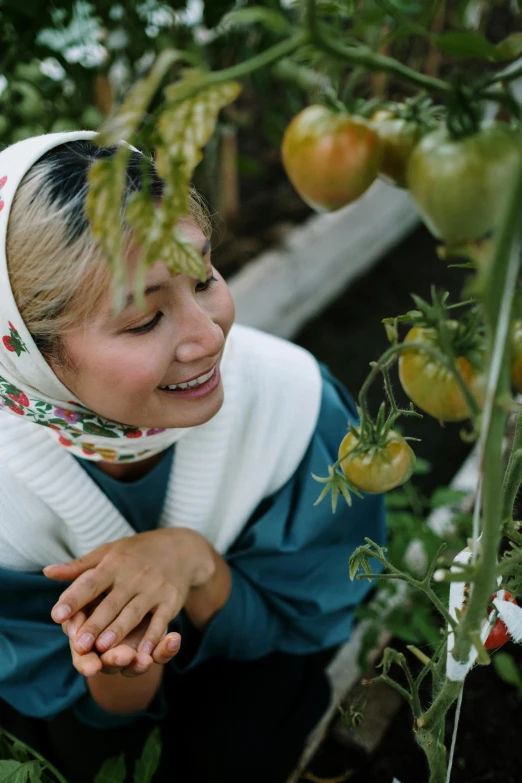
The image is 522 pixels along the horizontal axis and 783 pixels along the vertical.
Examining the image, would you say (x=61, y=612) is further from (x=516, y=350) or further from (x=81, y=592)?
(x=516, y=350)

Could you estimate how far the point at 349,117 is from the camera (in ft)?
1.29

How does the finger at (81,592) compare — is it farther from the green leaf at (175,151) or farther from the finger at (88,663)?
the green leaf at (175,151)

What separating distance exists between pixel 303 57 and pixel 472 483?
1.29 meters

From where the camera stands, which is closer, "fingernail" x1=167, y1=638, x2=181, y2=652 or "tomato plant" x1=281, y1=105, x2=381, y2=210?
"tomato plant" x1=281, y1=105, x2=381, y2=210

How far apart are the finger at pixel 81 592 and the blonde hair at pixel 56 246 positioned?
25 centimetres

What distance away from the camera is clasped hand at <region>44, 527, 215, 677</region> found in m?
0.75

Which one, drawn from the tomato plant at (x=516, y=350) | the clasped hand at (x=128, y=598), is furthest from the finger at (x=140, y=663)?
the tomato plant at (x=516, y=350)

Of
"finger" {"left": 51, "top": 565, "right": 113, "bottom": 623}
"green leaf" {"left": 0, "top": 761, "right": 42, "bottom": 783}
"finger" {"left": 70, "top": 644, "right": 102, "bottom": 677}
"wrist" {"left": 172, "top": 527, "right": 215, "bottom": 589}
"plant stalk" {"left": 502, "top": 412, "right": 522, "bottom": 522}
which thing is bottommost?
"wrist" {"left": 172, "top": 527, "right": 215, "bottom": 589}

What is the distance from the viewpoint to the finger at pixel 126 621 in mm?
756

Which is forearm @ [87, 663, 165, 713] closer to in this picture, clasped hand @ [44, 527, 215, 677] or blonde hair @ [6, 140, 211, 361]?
clasped hand @ [44, 527, 215, 677]

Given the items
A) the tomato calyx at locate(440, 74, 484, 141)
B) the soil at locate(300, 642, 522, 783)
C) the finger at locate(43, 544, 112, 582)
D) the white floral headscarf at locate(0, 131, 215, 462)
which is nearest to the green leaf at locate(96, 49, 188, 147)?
the tomato calyx at locate(440, 74, 484, 141)

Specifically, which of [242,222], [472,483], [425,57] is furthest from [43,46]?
[425,57]

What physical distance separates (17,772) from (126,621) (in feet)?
0.53

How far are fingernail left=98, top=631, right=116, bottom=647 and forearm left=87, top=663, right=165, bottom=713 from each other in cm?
16
